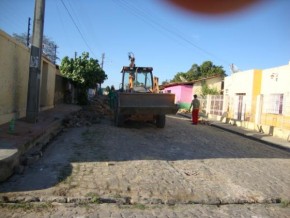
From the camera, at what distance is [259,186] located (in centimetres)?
697

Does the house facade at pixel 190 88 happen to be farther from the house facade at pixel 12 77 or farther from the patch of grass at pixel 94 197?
the patch of grass at pixel 94 197

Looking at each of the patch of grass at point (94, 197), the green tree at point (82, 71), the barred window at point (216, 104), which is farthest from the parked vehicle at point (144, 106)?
the green tree at point (82, 71)

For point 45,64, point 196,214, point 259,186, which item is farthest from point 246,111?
point 196,214

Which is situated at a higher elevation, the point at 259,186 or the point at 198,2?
the point at 198,2

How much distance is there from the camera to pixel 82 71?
103 ft

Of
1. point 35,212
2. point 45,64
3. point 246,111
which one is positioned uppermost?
point 45,64

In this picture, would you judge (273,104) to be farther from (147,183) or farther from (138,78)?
(147,183)

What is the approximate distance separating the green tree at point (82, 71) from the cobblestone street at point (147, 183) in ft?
70.2

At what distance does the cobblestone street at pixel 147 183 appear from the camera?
Answer: 5258mm

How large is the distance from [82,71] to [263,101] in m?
16.3

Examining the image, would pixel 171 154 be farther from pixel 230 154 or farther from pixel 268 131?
pixel 268 131

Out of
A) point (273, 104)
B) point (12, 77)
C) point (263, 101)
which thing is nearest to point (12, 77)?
point (12, 77)

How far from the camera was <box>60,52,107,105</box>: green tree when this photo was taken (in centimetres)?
3125

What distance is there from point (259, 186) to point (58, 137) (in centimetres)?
717
